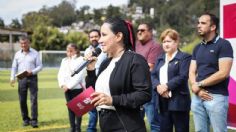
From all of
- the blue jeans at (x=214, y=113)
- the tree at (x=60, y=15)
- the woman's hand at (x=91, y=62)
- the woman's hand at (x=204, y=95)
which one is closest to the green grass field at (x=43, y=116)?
the blue jeans at (x=214, y=113)

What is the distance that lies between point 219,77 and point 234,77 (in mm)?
1778

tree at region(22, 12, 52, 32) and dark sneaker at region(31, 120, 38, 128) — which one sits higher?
tree at region(22, 12, 52, 32)

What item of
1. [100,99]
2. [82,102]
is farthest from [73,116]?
[100,99]

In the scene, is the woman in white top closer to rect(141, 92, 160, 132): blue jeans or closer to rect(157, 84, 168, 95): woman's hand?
rect(141, 92, 160, 132): blue jeans

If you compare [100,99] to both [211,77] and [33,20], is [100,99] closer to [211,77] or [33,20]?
[211,77]

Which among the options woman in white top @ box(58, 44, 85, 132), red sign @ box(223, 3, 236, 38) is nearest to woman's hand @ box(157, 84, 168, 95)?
red sign @ box(223, 3, 236, 38)

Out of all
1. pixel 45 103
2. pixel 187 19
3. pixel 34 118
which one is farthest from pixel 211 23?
pixel 187 19

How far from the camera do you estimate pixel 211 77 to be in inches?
180

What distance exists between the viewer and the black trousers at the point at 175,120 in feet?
17.0

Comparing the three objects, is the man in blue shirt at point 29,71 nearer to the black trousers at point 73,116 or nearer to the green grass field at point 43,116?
the green grass field at point 43,116

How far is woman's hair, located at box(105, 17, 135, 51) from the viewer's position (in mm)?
3231

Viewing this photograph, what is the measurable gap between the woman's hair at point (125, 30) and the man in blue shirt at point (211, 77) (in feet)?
5.22

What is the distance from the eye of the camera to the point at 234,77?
618 cm

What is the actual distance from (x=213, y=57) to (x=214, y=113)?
646 millimetres
